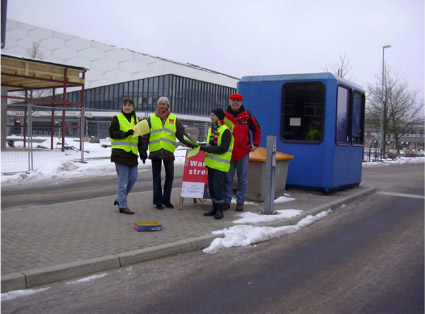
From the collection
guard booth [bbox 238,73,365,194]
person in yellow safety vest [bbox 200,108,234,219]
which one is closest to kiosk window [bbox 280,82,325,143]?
guard booth [bbox 238,73,365,194]

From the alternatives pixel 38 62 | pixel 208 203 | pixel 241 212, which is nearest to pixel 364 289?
pixel 241 212

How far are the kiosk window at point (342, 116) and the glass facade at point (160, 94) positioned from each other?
51730 millimetres

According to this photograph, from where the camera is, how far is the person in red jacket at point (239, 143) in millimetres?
7082

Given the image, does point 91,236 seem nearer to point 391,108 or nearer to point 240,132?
point 240,132

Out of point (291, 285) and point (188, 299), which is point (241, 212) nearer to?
point (291, 285)

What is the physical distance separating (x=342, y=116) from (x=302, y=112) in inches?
42.0

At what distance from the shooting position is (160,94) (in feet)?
199

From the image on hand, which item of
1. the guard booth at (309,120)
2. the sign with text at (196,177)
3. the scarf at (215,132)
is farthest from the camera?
the guard booth at (309,120)

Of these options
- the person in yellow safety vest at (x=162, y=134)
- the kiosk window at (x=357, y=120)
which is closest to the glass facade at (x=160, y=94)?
the kiosk window at (x=357, y=120)

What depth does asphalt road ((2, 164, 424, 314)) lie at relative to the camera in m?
3.60

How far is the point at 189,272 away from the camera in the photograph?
443 centimetres

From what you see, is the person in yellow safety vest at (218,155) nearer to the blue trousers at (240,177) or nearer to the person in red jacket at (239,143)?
the person in red jacket at (239,143)

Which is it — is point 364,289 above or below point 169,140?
below

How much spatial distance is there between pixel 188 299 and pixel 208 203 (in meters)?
4.20
